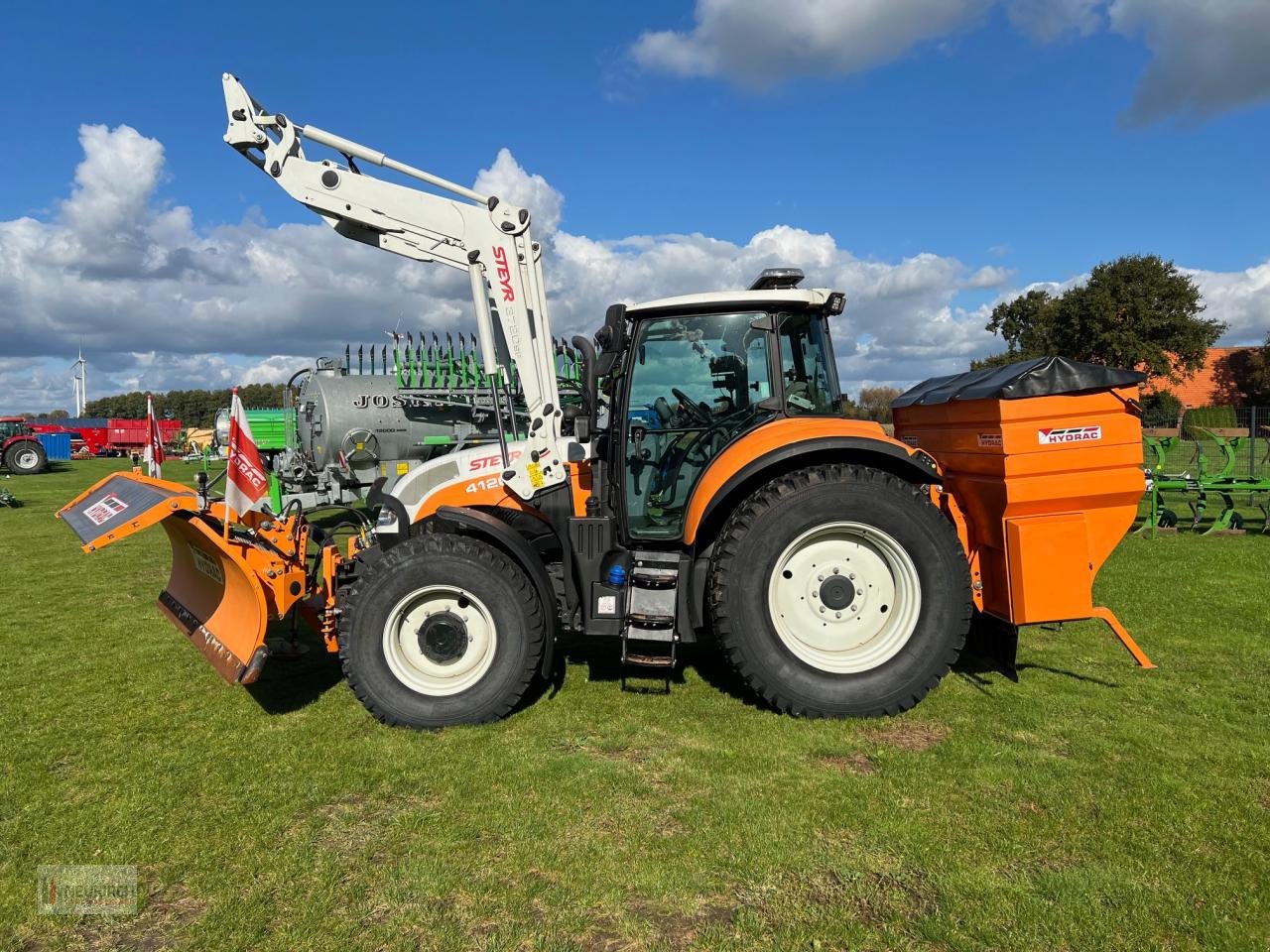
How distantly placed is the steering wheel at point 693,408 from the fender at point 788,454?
0.97 feet

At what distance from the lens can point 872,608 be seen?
4184 millimetres

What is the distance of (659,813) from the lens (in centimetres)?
316

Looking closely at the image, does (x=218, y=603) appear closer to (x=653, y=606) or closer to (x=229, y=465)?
(x=229, y=465)

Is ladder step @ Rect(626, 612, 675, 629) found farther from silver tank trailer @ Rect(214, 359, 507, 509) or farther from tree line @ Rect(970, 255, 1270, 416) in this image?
tree line @ Rect(970, 255, 1270, 416)

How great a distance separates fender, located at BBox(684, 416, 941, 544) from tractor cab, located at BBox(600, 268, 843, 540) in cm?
18

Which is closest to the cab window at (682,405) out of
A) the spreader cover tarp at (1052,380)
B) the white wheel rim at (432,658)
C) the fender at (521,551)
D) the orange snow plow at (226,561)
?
the fender at (521,551)

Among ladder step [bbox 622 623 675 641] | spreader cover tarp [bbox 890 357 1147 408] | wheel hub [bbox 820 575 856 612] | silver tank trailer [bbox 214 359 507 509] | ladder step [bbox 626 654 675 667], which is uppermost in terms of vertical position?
silver tank trailer [bbox 214 359 507 509]

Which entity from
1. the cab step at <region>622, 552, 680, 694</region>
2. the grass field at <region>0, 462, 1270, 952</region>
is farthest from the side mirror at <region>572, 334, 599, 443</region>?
the grass field at <region>0, 462, 1270, 952</region>

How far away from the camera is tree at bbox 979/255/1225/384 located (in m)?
36.8

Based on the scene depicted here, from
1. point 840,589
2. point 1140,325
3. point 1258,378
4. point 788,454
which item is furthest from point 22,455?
point 1258,378

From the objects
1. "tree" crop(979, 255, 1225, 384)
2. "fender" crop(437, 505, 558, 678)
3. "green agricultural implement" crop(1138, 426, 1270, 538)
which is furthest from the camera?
"tree" crop(979, 255, 1225, 384)

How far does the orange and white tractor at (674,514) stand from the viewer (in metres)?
3.96

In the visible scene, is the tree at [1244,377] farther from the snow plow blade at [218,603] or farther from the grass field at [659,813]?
→ the snow plow blade at [218,603]

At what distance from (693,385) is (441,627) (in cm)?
195
